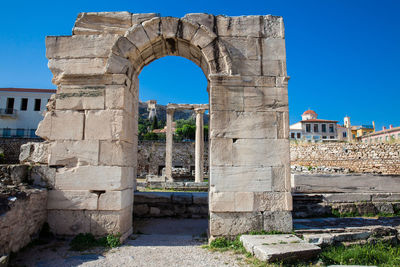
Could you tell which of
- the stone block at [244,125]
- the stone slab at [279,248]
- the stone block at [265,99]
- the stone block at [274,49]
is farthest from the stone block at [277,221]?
the stone block at [274,49]

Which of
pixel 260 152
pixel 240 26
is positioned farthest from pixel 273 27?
pixel 260 152

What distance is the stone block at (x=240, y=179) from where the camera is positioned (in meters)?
4.72

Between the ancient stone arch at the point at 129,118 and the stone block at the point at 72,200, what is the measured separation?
2 centimetres

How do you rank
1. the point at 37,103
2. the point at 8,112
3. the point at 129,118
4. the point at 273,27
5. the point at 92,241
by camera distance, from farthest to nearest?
the point at 37,103 → the point at 8,112 → the point at 129,118 → the point at 273,27 → the point at 92,241

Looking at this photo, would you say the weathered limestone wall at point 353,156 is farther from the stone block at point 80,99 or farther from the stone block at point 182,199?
the stone block at point 80,99

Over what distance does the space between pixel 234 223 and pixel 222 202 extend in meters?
0.43

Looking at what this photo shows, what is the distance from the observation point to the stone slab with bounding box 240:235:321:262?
11.7ft

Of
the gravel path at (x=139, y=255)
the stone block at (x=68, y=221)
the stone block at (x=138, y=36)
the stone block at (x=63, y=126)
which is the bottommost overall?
the gravel path at (x=139, y=255)

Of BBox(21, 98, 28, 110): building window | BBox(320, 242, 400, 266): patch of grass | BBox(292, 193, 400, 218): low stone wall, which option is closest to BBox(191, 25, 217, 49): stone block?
BBox(320, 242, 400, 266): patch of grass

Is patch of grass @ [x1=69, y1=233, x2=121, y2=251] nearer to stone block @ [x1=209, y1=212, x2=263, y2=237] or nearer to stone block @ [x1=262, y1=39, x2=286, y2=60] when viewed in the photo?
stone block @ [x1=209, y1=212, x2=263, y2=237]

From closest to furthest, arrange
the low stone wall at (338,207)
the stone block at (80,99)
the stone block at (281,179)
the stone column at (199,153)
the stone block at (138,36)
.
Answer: the stone block at (281,179) < the stone block at (80,99) < the stone block at (138,36) < the low stone wall at (338,207) < the stone column at (199,153)

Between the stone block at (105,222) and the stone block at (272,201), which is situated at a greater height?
the stone block at (272,201)

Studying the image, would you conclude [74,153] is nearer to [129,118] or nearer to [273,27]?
[129,118]

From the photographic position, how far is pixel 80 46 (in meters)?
5.15
